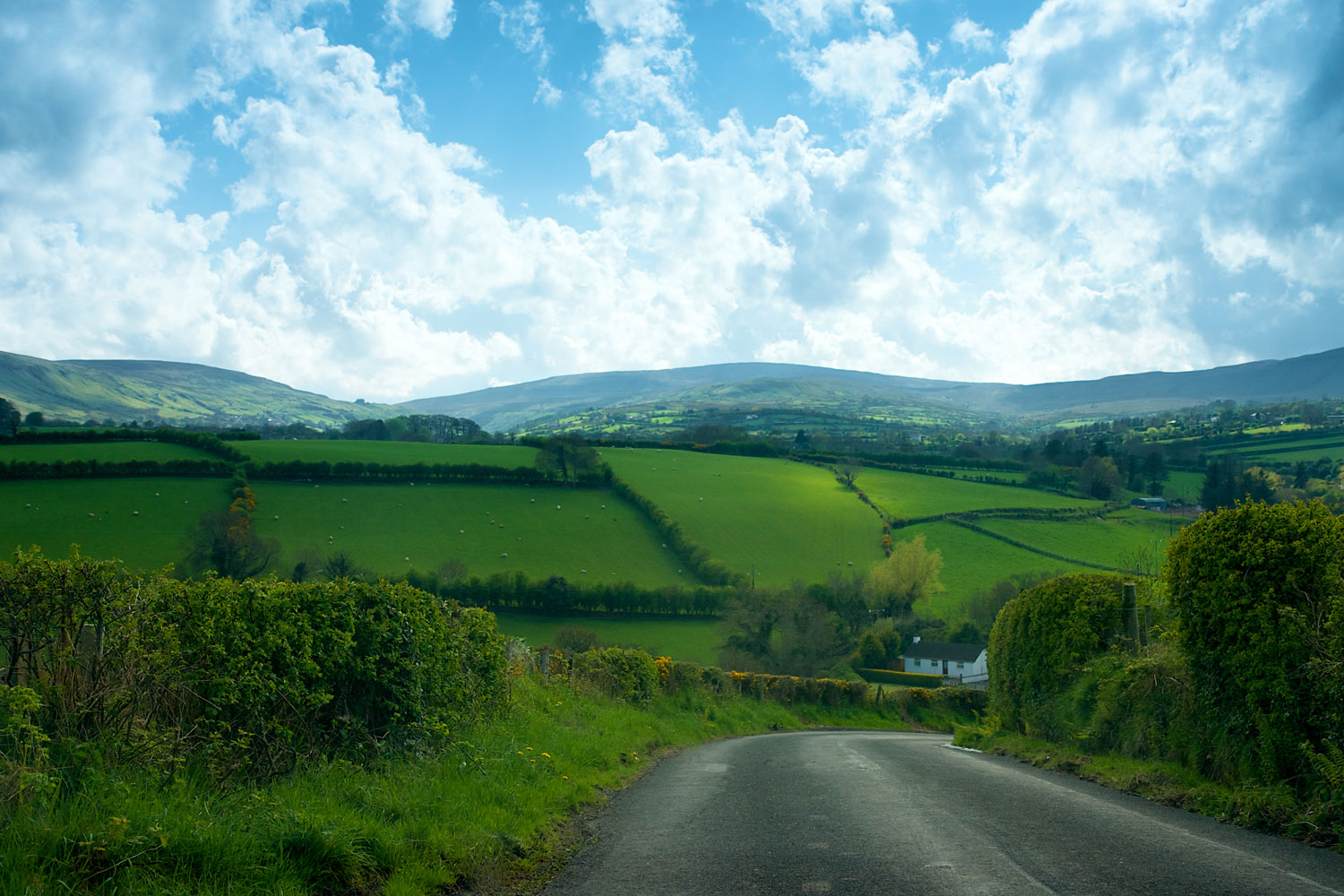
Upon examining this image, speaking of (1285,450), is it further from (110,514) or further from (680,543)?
(110,514)

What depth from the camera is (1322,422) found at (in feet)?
331

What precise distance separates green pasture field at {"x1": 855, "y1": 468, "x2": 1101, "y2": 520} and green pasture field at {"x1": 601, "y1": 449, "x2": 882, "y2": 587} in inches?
141

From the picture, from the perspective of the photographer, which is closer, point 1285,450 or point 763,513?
point 763,513

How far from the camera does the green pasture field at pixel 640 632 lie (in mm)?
56500

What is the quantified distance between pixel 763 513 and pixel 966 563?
67.1ft

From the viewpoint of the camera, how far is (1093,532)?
76.8 m

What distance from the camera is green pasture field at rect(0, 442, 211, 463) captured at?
67188mm

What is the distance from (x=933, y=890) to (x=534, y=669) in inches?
517

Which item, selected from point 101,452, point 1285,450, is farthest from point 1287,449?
point 101,452

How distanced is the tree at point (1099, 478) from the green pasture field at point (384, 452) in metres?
61.5

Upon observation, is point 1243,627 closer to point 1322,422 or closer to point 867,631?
point 867,631

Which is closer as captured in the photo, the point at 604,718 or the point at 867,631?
the point at 604,718

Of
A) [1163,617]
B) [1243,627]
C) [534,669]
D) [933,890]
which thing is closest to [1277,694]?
[1243,627]

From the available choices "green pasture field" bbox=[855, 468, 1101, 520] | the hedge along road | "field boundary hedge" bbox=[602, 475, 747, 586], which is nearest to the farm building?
"field boundary hedge" bbox=[602, 475, 747, 586]
